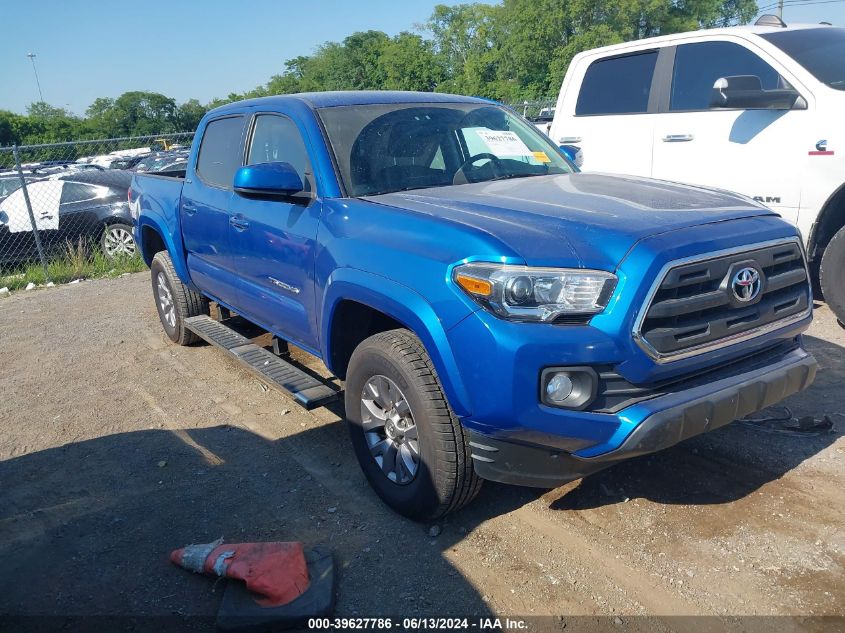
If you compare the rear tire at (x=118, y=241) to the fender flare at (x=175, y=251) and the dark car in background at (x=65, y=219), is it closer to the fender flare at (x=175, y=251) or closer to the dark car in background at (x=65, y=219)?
the dark car in background at (x=65, y=219)

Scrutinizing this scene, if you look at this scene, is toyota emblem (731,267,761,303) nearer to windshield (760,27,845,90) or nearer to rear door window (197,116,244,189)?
rear door window (197,116,244,189)

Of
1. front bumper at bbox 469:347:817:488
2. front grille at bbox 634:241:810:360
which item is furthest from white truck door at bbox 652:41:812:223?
front bumper at bbox 469:347:817:488

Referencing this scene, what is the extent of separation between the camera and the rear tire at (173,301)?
5.90 metres

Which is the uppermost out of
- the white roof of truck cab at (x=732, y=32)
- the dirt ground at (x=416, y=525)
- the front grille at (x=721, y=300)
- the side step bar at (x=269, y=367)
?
the white roof of truck cab at (x=732, y=32)

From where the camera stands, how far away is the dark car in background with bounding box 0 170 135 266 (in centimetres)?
1052

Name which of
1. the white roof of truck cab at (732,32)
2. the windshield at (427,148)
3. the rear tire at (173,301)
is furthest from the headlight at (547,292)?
the white roof of truck cab at (732,32)

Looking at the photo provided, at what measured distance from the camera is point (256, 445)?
4223 millimetres

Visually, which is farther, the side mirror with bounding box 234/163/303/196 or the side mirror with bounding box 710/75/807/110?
the side mirror with bounding box 710/75/807/110

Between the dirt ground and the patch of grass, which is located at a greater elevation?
the patch of grass

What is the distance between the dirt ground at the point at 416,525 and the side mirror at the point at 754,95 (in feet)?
6.20

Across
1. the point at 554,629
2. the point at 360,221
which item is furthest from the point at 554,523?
the point at 360,221

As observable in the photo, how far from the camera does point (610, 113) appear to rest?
6781 mm

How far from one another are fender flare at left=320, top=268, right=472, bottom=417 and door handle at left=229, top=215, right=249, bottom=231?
3.77 feet

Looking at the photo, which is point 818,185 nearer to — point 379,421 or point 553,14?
point 379,421
